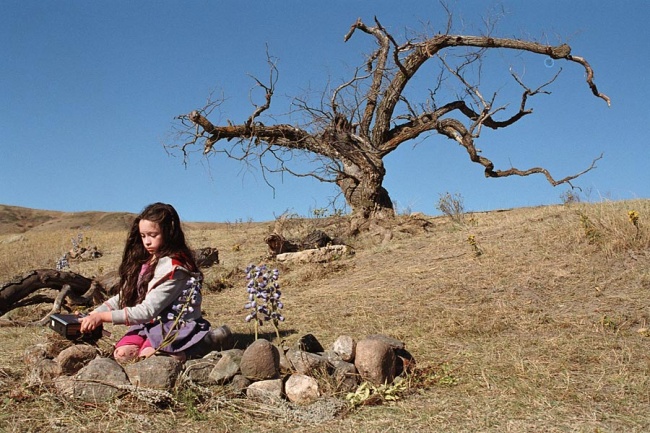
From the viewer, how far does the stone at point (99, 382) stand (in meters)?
3.81

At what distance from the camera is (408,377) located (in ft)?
14.1

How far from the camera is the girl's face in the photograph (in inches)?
193

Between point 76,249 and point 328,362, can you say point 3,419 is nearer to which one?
point 328,362

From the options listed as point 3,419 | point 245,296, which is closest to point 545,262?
point 245,296

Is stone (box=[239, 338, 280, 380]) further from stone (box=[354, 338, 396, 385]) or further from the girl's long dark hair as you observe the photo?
the girl's long dark hair

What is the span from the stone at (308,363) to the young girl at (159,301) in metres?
0.85

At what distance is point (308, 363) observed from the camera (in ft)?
14.0

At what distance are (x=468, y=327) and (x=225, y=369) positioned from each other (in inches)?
107

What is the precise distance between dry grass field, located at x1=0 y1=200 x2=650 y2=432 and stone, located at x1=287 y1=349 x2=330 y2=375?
51cm

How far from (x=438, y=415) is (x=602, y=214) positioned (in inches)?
227

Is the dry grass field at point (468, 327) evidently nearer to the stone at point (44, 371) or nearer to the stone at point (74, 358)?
the stone at point (44, 371)

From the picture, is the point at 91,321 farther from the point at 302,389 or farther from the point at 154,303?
the point at 302,389

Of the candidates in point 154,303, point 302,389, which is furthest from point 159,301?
point 302,389

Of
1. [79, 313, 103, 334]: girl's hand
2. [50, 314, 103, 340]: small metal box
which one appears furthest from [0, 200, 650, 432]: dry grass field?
[79, 313, 103, 334]: girl's hand
